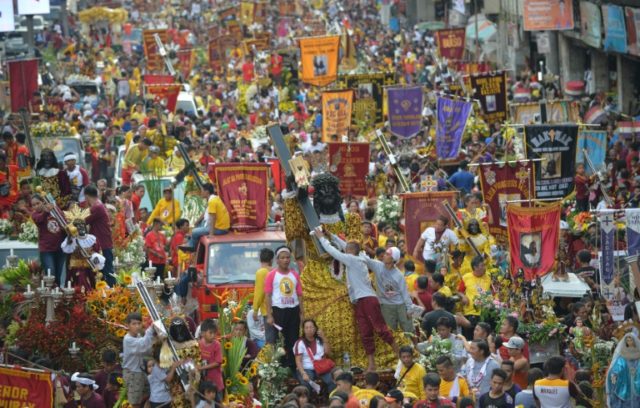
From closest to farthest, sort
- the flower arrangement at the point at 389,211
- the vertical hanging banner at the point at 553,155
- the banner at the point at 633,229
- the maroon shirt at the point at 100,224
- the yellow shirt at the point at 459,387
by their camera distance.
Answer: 1. the yellow shirt at the point at 459,387
2. the banner at the point at 633,229
3. the maroon shirt at the point at 100,224
4. the vertical hanging banner at the point at 553,155
5. the flower arrangement at the point at 389,211

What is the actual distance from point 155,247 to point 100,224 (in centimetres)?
254

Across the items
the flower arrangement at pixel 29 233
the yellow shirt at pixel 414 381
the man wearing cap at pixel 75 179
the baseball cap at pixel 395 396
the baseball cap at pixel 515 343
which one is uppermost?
the man wearing cap at pixel 75 179

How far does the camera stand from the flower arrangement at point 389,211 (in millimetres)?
24234

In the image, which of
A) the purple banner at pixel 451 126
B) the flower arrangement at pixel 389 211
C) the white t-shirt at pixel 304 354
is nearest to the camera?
the white t-shirt at pixel 304 354

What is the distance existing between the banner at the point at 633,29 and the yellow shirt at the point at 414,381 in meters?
21.3

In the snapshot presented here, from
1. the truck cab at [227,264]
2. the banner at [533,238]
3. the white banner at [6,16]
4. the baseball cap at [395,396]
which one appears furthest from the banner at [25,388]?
the white banner at [6,16]

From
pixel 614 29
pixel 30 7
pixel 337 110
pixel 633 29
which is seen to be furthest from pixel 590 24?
pixel 30 7

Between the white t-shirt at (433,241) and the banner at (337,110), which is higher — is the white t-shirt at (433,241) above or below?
below

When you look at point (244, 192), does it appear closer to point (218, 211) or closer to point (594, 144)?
point (218, 211)

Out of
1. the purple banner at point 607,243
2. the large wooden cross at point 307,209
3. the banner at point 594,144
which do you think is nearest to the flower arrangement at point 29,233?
the large wooden cross at point 307,209

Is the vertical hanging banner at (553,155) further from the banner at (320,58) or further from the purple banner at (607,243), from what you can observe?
the banner at (320,58)

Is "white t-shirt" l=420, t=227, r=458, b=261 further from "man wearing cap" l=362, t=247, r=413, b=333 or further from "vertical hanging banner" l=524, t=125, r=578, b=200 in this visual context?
"man wearing cap" l=362, t=247, r=413, b=333

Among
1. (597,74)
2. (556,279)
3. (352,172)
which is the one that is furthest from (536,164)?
(597,74)

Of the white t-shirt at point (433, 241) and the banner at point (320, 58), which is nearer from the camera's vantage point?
the white t-shirt at point (433, 241)
